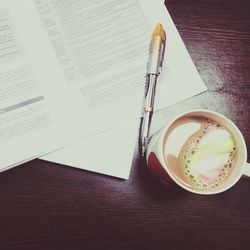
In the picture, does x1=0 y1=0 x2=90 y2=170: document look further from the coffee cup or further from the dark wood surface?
the coffee cup

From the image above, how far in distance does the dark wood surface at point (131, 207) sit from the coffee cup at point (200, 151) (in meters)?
0.07

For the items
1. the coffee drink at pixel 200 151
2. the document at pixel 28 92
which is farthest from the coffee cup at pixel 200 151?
the document at pixel 28 92

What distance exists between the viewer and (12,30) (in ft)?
2.07

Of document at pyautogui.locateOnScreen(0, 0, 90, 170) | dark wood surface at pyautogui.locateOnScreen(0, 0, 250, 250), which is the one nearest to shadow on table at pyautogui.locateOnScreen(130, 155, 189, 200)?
dark wood surface at pyautogui.locateOnScreen(0, 0, 250, 250)

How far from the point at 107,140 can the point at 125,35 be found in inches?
6.2

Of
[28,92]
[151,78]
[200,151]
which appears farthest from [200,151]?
[28,92]

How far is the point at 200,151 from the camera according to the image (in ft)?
1.89

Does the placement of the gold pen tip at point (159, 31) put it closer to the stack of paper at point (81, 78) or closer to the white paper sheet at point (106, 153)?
the stack of paper at point (81, 78)

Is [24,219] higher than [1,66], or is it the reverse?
[1,66]

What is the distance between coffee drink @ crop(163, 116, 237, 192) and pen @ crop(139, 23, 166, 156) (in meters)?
0.07

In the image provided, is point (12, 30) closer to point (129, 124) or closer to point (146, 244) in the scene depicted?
point (129, 124)

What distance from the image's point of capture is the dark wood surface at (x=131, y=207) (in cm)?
61

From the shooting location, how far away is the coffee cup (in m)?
0.56

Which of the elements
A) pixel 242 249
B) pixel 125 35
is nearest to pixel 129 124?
pixel 125 35
